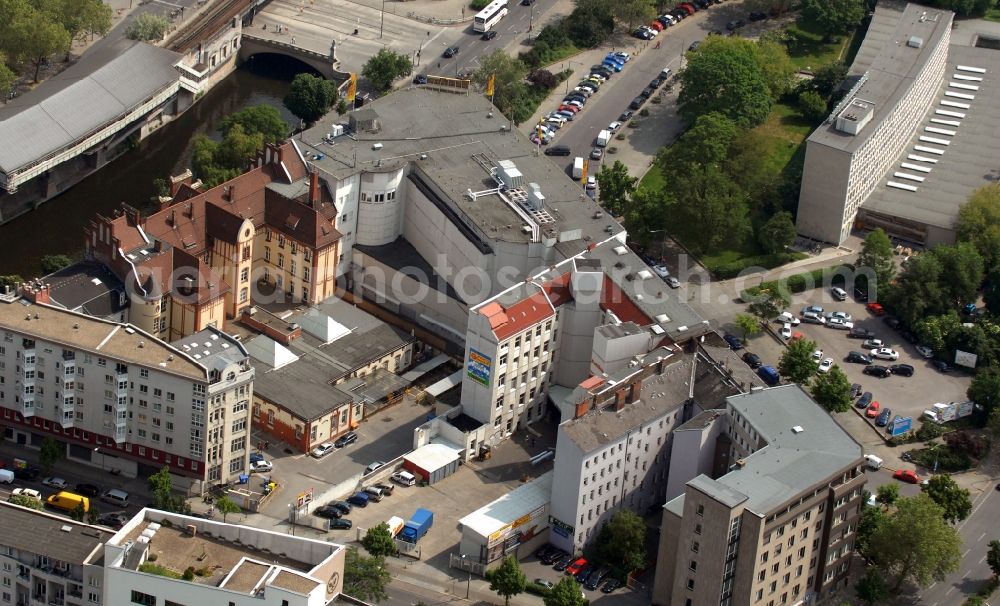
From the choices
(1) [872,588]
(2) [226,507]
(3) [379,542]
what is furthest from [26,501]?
(1) [872,588]

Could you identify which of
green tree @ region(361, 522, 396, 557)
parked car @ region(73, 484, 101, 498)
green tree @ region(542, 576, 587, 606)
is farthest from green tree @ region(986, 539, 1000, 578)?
parked car @ region(73, 484, 101, 498)

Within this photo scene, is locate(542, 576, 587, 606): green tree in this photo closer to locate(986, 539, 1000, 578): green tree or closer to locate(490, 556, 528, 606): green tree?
locate(490, 556, 528, 606): green tree

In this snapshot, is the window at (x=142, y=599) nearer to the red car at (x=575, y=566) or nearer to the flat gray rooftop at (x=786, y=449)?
the red car at (x=575, y=566)

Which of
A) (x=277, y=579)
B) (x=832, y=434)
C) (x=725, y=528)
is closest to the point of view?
(x=277, y=579)

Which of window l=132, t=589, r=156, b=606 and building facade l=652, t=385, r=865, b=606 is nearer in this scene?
window l=132, t=589, r=156, b=606

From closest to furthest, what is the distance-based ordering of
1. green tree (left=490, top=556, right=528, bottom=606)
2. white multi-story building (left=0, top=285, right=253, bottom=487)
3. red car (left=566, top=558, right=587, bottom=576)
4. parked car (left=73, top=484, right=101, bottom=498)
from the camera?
green tree (left=490, top=556, right=528, bottom=606) < red car (left=566, top=558, right=587, bottom=576) < white multi-story building (left=0, top=285, right=253, bottom=487) < parked car (left=73, top=484, right=101, bottom=498)

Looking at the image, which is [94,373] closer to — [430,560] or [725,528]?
[430,560]

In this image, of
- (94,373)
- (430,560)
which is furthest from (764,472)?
(94,373)

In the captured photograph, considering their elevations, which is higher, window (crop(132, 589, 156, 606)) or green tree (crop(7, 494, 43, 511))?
window (crop(132, 589, 156, 606))

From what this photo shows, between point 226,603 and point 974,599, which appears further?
point 974,599
